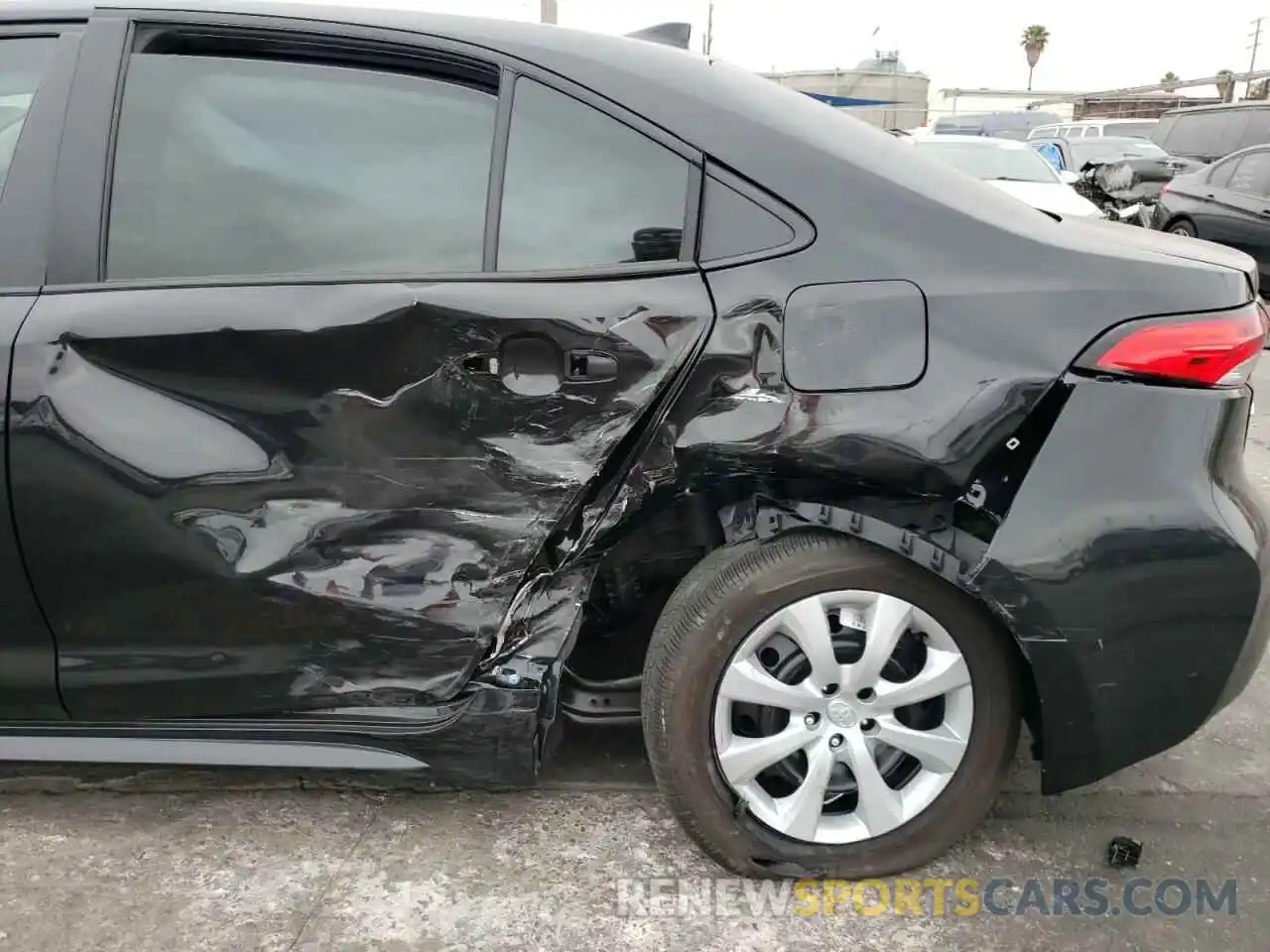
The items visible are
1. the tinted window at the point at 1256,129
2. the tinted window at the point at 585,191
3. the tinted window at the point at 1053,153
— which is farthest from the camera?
the tinted window at the point at 1053,153

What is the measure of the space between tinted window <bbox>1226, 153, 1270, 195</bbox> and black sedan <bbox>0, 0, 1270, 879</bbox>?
8.90 meters

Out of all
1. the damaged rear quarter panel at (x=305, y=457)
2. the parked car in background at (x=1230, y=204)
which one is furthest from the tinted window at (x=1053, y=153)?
the damaged rear quarter panel at (x=305, y=457)

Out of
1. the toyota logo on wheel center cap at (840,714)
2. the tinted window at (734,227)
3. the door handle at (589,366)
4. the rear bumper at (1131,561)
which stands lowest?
the toyota logo on wheel center cap at (840,714)

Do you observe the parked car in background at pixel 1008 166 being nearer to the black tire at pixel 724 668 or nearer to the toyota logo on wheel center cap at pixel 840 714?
the black tire at pixel 724 668

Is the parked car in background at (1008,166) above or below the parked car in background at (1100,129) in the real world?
below

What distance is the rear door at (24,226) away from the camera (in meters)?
1.94

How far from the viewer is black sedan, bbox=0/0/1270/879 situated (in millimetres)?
1854

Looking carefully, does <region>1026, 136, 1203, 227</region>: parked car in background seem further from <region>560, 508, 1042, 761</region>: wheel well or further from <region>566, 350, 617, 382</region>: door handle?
<region>566, 350, 617, 382</region>: door handle

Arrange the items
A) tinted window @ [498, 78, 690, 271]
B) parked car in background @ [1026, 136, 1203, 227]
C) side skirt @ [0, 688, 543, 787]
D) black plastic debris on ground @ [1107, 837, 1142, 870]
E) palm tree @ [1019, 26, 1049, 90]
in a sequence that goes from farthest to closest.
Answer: palm tree @ [1019, 26, 1049, 90]
parked car in background @ [1026, 136, 1203, 227]
black plastic debris on ground @ [1107, 837, 1142, 870]
side skirt @ [0, 688, 543, 787]
tinted window @ [498, 78, 690, 271]

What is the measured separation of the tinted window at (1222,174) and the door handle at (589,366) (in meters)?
10.1

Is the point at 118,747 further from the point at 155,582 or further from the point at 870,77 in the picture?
the point at 870,77

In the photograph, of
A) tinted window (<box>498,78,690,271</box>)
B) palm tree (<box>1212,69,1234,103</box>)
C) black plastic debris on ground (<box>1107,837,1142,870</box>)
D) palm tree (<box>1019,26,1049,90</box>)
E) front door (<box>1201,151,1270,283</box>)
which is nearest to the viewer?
tinted window (<box>498,78,690,271</box>)

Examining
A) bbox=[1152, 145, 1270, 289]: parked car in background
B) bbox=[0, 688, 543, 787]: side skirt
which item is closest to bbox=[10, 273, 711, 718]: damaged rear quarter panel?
bbox=[0, 688, 543, 787]: side skirt

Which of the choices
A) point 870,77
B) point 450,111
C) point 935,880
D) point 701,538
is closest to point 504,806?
point 701,538
